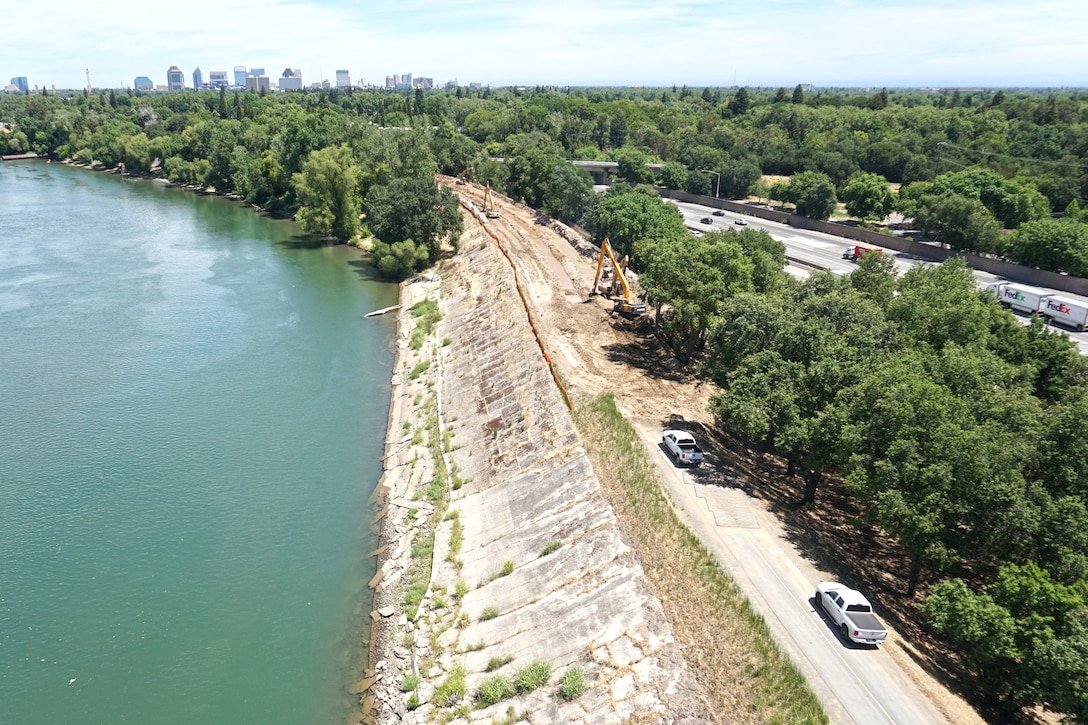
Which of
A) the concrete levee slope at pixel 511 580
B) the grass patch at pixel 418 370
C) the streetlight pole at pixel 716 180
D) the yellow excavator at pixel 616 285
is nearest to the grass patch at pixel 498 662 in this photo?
the concrete levee slope at pixel 511 580

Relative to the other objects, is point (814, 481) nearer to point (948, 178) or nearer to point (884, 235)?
point (884, 235)

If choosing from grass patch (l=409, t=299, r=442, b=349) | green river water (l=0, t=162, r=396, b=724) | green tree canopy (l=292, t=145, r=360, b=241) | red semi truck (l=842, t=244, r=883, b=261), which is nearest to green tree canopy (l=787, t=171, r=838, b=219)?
red semi truck (l=842, t=244, r=883, b=261)

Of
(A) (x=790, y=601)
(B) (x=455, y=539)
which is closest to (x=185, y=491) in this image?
(B) (x=455, y=539)

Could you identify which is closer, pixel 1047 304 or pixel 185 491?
pixel 185 491

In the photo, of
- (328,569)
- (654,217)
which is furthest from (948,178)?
(328,569)

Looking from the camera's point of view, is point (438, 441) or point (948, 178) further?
point (948, 178)

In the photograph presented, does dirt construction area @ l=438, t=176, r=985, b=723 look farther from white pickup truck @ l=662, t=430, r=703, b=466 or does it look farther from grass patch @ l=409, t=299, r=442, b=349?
grass patch @ l=409, t=299, r=442, b=349

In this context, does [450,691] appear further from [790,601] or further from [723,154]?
[723,154]
